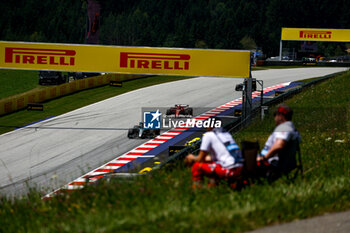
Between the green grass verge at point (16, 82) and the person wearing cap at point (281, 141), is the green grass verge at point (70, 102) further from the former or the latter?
the person wearing cap at point (281, 141)

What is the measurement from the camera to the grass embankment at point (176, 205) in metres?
5.99

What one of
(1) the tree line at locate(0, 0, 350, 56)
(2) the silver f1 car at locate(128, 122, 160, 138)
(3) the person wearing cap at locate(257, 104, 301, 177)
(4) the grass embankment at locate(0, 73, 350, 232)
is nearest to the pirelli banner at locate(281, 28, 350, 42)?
(2) the silver f1 car at locate(128, 122, 160, 138)

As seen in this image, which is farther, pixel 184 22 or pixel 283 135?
pixel 184 22

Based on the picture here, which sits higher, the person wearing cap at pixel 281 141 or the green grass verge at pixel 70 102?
the person wearing cap at pixel 281 141

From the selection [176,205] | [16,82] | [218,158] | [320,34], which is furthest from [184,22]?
[176,205]

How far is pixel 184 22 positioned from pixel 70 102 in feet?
346

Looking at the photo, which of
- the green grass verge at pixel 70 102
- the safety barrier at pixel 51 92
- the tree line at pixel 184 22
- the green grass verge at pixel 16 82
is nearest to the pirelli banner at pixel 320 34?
the green grass verge at pixel 70 102

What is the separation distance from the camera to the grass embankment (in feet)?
19.6

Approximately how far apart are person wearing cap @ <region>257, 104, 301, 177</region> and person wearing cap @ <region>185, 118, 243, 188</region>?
38 cm

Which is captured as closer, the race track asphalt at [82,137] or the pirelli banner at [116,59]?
the race track asphalt at [82,137]

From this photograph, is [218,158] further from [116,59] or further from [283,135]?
[116,59]

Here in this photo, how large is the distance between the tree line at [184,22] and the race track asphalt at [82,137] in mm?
78288

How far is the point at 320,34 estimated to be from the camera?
6556cm

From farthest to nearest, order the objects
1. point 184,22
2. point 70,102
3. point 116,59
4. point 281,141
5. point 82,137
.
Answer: point 184,22 < point 70,102 < point 82,137 < point 116,59 < point 281,141
